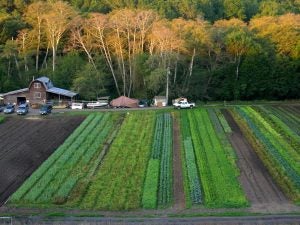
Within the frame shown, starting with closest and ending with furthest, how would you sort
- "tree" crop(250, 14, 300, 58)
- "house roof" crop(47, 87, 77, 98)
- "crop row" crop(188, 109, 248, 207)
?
"crop row" crop(188, 109, 248, 207)
"house roof" crop(47, 87, 77, 98)
"tree" crop(250, 14, 300, 58)

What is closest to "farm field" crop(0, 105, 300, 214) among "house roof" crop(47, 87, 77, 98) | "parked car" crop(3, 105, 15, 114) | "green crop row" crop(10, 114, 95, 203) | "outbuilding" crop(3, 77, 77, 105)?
"green crop row" crop(10, 114, 95, 203)

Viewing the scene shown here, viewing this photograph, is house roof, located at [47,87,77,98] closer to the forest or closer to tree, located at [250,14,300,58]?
the forest

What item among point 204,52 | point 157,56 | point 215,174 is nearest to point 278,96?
point 204,52

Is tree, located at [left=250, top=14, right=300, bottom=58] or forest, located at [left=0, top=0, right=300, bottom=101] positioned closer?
forest, located at [left=0, top=0, right=300, bottom=101]

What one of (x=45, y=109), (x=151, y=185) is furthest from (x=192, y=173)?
(x=45, y=109)

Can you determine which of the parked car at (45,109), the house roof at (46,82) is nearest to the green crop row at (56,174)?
the parked car at (45,109)

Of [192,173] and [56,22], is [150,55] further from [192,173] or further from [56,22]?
[192,173]

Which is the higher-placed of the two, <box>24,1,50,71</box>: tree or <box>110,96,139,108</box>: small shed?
<box>24,1,50,71</box>: tree
